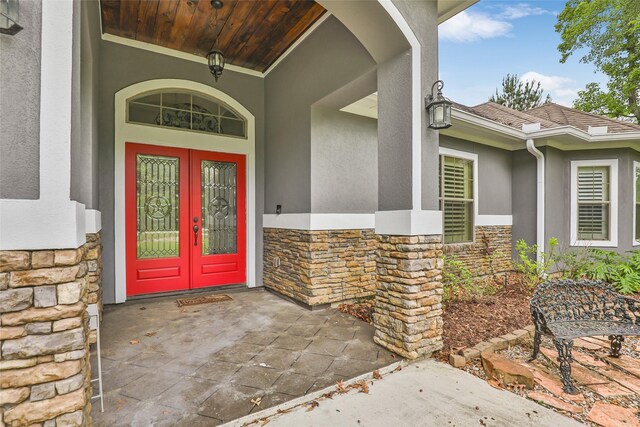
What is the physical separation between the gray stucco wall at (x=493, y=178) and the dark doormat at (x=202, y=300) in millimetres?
4992

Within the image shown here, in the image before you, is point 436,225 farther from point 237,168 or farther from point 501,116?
point 501,116

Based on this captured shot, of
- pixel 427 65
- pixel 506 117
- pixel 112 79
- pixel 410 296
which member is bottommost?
pixel 410 296

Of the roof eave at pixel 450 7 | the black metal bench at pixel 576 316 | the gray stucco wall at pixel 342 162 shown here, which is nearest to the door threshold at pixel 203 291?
the gray stucco wall at pixel 342 162

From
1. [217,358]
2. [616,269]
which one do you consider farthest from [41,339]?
[616,269]

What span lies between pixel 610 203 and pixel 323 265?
6205 mm

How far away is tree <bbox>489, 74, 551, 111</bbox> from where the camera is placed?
15.9 meters

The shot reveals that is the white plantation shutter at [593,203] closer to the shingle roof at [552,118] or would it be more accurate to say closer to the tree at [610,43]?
the shingle roof at [552,118]

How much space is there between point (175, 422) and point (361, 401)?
125cm

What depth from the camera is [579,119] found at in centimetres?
708

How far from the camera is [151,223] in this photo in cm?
459

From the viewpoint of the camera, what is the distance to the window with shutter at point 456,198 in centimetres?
572

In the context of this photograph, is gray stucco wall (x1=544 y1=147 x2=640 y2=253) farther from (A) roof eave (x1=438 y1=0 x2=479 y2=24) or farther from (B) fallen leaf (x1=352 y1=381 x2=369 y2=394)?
(B) fallen leaf (x1=352 y1=381 x2=369 y2=394)

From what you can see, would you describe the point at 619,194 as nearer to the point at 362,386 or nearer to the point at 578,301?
the point at 578,301

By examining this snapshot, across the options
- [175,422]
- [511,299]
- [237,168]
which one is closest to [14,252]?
[175,422]
